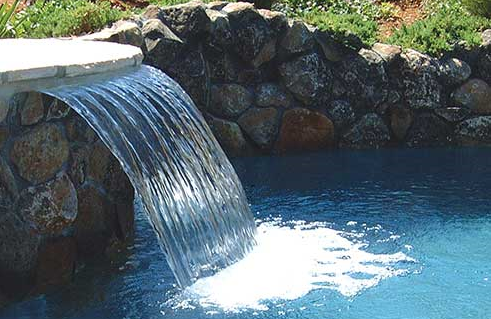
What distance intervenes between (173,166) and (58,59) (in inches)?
41.1

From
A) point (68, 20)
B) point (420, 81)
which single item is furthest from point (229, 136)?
point (420, 81)

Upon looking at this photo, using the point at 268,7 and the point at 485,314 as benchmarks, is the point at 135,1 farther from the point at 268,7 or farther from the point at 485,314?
the point at 485,314

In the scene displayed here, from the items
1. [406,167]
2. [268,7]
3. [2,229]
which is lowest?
[406,167]

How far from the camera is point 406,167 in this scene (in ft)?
26.2

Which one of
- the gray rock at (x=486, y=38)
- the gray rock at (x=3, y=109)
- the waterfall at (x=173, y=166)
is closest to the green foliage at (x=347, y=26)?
the gray rock at (x=486, y=38)

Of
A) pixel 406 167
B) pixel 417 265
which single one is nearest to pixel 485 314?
pixel 417 265

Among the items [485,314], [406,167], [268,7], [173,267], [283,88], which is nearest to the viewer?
[485,314]

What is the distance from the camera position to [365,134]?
8758 millimetres

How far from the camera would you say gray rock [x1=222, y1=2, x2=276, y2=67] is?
8281 mm

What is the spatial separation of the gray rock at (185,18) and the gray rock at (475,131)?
9.82 ft

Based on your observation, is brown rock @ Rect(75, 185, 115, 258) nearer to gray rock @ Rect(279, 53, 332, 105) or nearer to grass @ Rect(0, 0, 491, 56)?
grass @ Rect(0, 0, 491, 56)

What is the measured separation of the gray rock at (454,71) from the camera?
8.82m

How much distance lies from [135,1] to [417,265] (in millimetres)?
6098

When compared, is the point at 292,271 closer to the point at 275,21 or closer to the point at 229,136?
the point at 229,136
